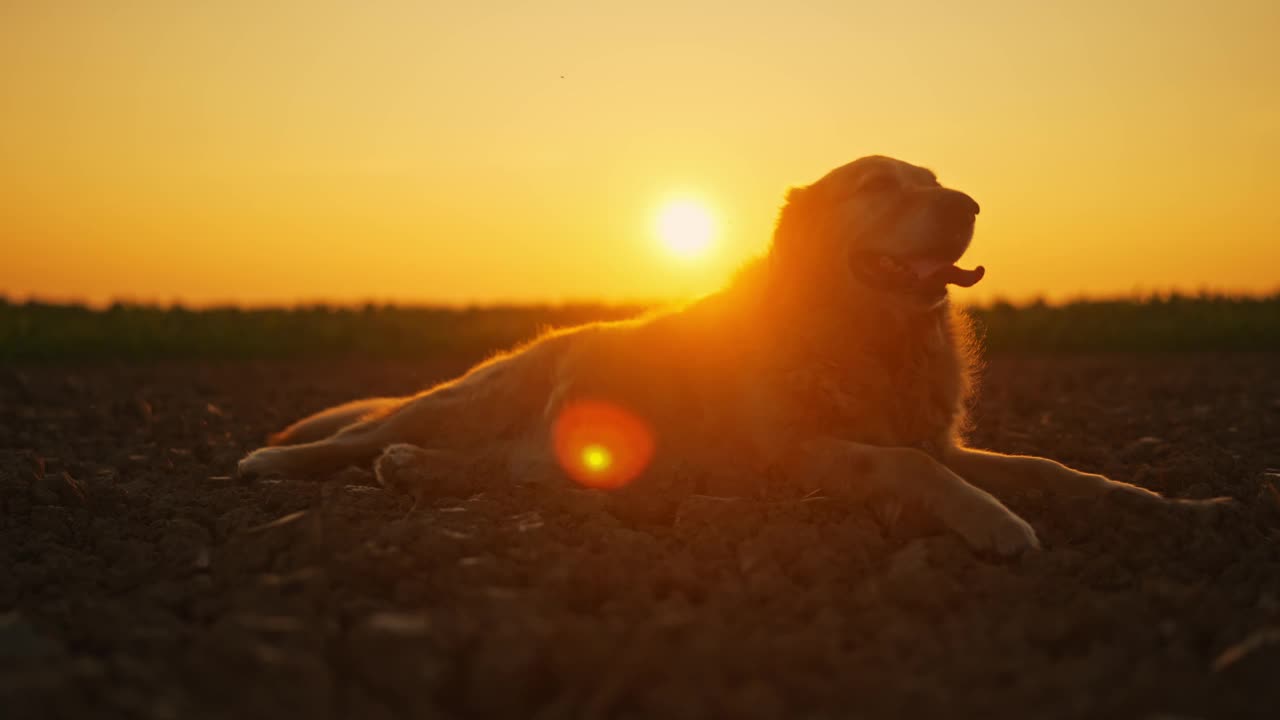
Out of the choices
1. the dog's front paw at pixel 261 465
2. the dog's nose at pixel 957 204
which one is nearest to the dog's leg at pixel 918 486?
the dog's nose at pixel 957 204

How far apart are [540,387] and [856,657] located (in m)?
3.25

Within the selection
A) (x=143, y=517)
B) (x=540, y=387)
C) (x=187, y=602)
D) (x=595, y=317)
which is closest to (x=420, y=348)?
(x=595, y=317)

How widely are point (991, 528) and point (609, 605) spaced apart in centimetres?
143

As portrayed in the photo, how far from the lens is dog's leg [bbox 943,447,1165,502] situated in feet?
11.2

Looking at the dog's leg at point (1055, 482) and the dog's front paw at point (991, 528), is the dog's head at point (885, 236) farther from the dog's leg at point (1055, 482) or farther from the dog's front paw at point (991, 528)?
the dog's front paw at point (991, 528)

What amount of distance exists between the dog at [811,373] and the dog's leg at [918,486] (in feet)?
0.04

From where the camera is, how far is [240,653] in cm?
183

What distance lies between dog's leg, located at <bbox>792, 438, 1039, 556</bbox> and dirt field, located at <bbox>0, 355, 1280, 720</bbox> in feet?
0.27

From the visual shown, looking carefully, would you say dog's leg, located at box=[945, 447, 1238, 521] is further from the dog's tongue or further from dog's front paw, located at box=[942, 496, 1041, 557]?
the dog's tongue

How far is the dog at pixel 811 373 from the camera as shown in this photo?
392 cm

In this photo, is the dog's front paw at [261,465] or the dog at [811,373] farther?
the dog's front paw at [261,465]

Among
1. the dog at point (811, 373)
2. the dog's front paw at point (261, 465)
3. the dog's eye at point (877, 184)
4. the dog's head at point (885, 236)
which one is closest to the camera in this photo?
the dog at point (811, 373)

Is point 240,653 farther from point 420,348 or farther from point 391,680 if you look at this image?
point 420,348

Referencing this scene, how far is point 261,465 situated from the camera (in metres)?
4.62
